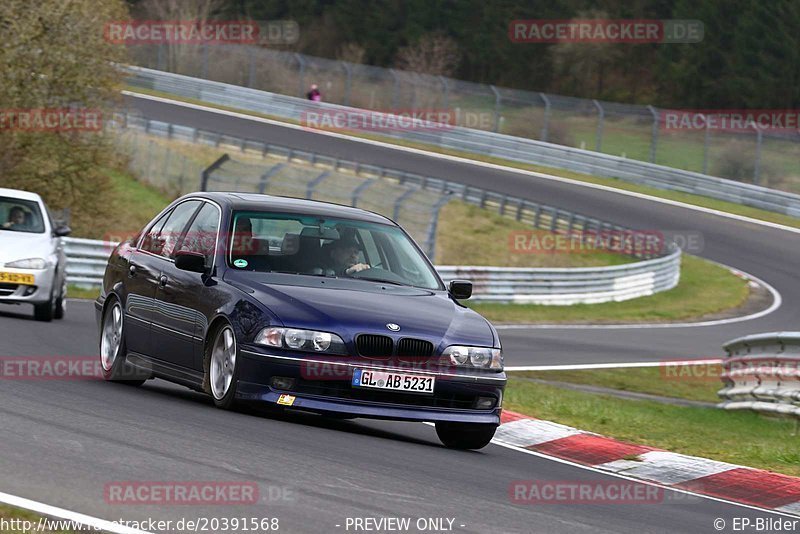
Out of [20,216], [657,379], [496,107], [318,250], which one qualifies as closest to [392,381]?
[318,250]

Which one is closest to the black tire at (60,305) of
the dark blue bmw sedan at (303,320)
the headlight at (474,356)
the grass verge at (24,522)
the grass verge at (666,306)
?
the dark blue bmw sedan at (303,320)

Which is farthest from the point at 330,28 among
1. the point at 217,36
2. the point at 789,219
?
the point at 789,219

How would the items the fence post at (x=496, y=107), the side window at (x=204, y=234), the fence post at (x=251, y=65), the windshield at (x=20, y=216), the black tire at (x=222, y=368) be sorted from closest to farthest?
the black tire at (x=222, y=368)
the side window at (x=204, y=234)
the windshield at (x=20, y=216)
the fence post at (x=496, y=107)
the fence post at (x=251, y=65)

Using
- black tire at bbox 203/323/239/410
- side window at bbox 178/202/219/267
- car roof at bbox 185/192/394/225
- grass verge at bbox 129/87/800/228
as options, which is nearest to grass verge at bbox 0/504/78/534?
black tire at bbox 203/323/239/410

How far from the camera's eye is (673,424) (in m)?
14.0

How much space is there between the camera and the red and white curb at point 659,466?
869cm

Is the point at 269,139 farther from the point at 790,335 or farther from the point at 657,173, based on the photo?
the point at 790,335

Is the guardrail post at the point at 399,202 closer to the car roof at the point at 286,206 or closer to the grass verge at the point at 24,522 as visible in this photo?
the car roof at the point at 286,206

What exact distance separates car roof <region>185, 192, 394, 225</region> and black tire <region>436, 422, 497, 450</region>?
171cm

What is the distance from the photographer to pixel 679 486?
29.1 ft

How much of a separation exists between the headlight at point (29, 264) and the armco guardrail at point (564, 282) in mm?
7440

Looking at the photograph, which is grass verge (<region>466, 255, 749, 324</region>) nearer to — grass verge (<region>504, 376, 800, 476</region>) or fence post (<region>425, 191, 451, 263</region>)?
fence post (<region>425, 191, 451, 263</region>)

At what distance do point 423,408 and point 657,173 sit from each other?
38.9 m

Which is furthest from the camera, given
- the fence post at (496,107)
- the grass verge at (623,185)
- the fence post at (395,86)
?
the fence post at (395,86)
